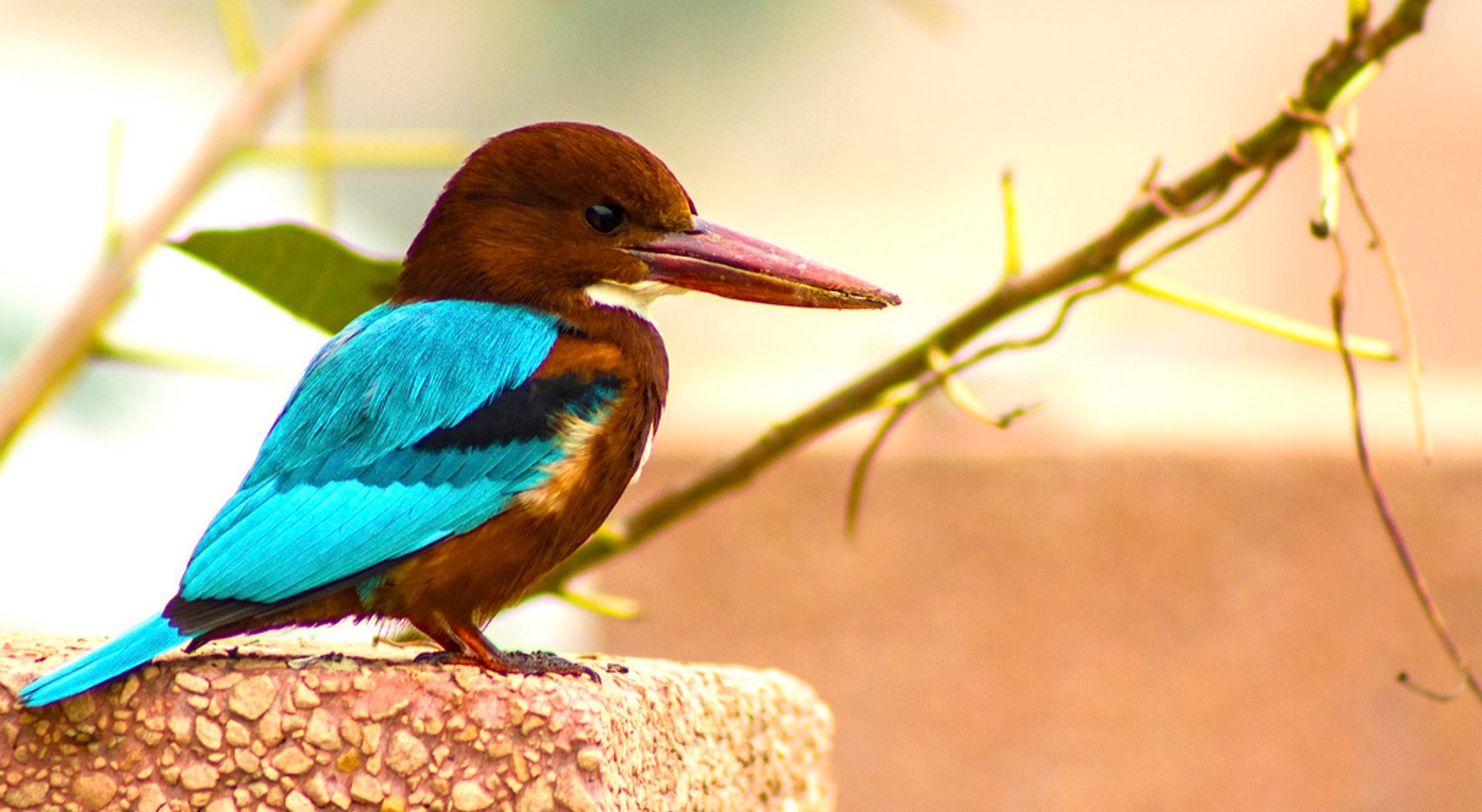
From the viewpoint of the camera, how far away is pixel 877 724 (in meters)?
2.68

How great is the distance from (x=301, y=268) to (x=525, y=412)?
0.29 meters

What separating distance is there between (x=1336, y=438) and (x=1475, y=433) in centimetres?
25

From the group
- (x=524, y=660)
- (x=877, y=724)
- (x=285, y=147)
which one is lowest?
(x=877, y=724)

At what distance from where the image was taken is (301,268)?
1535 millimetres

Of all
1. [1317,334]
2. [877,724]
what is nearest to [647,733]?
[1317,334]

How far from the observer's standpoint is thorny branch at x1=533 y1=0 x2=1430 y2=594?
1403mm

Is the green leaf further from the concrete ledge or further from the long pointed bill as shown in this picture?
the concrete ledge

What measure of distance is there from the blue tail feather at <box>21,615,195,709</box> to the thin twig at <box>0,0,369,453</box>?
46 cm

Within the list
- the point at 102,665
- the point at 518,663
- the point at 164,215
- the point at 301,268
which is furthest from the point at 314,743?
the point at 164,215

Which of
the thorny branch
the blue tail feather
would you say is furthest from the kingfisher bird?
the thorny branch

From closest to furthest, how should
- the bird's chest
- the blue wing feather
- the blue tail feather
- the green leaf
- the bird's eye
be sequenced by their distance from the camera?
the blue tail feather → the blue wing feather → the bird's chest → the green leaf → the bird's eye

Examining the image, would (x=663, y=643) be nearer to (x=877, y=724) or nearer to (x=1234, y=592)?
(x=877, y=724)

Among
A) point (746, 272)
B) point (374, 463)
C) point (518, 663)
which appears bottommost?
point (518, 663)

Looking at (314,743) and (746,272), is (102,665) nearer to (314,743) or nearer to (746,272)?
(314,743)
